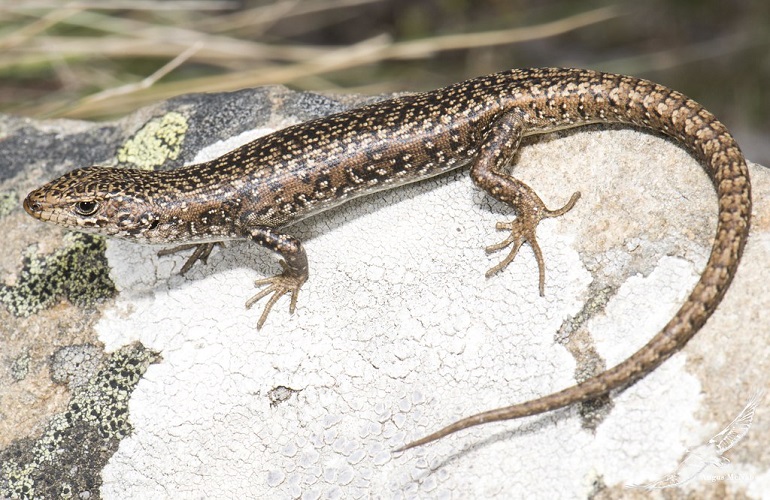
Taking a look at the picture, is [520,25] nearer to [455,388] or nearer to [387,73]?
[387,73]

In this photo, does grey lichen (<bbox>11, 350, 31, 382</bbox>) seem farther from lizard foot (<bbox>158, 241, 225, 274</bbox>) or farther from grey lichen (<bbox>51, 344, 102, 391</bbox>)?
lizard foot (<bbox>158, 241, 225, 274</bbox>)

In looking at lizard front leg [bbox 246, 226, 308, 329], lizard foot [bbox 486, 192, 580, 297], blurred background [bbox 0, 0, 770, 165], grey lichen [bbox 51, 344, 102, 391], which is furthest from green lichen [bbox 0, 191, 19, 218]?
lizard foot [bbox 486, 192, 580, 297]

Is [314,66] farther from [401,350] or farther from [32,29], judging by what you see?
[401,350]

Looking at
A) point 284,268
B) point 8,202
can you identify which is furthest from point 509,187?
point 8,202

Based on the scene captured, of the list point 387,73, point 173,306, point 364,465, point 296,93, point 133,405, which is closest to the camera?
→ point 364,465

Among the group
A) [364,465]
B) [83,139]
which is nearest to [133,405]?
[364,465]

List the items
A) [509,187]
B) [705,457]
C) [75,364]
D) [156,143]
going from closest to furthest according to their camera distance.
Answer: [705,457], [509,187], [75,364], [156,143]
